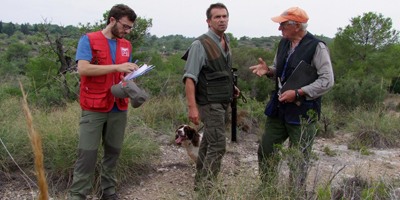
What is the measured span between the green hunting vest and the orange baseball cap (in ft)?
2.28

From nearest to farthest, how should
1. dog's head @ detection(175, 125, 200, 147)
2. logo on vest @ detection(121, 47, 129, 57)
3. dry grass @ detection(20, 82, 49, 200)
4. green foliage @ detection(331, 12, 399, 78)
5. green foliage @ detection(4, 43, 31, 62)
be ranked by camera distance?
dry grass @ detection(20, 82, 49, 200) → logo on vest @ detection(121, 47, 129, 57) → dog's head @ detection(175, 125, 200, 147) → green foliage @ detection(331, 12, 399, 78) → green foliage @ detection(4, 43, 31, 62)

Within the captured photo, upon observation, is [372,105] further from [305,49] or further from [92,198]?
[92,198]

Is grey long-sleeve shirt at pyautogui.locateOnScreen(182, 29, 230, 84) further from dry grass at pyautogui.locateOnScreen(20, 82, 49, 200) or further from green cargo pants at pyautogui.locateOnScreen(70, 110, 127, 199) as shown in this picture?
dry grass at pyautogui.locateOnScreen(20, 82, 49, 200)

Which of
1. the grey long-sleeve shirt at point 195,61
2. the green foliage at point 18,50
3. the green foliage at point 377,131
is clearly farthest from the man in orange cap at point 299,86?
the green foliage at point 18,50

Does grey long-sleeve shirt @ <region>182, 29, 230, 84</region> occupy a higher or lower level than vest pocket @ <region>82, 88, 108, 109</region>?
higher

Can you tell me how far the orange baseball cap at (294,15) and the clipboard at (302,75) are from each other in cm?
40

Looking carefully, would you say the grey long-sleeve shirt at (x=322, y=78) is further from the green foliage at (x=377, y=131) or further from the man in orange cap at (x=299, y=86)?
the green foliage at (x=377, y=131)

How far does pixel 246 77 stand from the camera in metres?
11.5

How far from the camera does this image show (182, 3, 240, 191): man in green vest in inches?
121

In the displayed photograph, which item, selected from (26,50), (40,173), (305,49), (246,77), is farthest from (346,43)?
(26,50)

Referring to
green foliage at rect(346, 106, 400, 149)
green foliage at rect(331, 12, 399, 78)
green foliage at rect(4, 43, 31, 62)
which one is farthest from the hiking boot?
green foliage at rect(4, 43, 31, 62)

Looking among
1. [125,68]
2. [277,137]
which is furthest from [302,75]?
[125,68]

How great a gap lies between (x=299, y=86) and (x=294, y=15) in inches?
26.1

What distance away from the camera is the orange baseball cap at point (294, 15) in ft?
9.27
